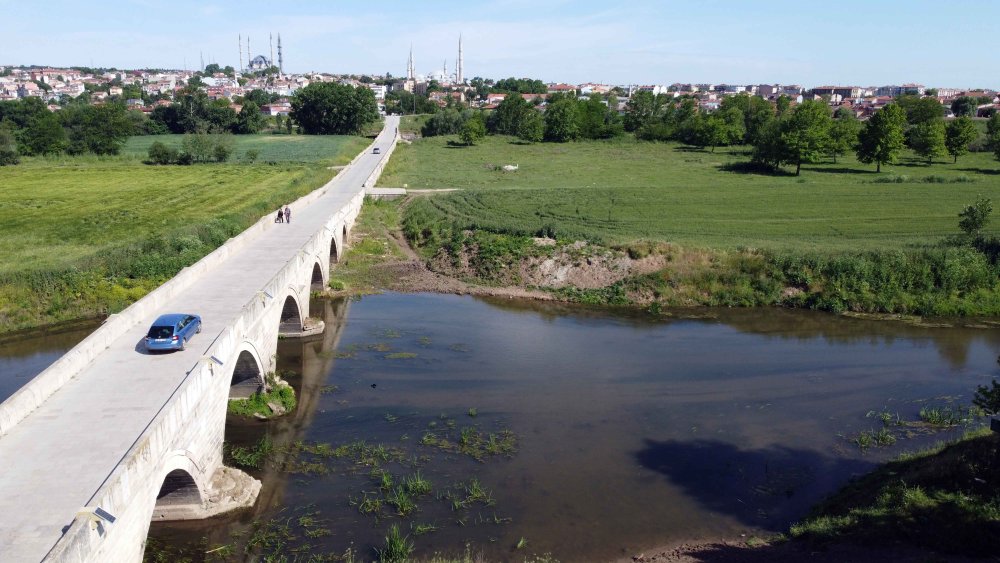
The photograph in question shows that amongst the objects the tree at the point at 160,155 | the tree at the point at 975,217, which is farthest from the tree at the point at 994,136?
the tree at the point at 160,155

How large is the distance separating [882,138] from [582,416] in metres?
66.8

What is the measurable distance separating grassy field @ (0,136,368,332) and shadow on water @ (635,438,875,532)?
997 inches

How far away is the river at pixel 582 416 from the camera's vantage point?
17422 mm

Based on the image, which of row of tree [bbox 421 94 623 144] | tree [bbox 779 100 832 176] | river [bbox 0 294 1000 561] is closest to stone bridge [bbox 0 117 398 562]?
river [bbox 0 294 1000 561]

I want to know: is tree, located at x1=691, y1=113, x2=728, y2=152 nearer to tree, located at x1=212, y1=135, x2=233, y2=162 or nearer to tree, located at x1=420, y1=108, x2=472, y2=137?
tree, located at x1=420, y1=108, x2=472, y2=137

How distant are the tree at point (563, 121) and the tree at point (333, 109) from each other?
30.6m

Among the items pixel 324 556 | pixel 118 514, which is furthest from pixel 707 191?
pixel 118 514

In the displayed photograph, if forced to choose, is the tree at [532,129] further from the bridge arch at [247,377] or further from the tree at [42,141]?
the bridge arch at [247,377]

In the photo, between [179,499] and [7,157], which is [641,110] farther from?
[179,499]

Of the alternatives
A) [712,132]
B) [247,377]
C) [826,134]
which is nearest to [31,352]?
[247,377]

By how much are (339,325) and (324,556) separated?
58.5ft

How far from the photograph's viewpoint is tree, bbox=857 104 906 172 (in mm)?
74688

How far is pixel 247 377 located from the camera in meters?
23.0

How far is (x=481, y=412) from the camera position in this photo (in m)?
23.5
